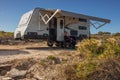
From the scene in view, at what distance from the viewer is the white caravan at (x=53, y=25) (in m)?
17.7

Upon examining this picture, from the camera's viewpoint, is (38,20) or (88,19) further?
(88,19)

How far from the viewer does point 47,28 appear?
18.5 metres

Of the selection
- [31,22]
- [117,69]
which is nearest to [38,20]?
[31,22]

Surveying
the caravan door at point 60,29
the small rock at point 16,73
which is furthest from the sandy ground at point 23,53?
the caravan door at point 60,29

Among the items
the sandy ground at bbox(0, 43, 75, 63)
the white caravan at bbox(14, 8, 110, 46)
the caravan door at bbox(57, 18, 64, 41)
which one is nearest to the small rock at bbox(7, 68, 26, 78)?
the sandy ground at bbox(0, 43, 75, 63)

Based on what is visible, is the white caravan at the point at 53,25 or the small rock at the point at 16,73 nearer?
the small rock at the point at 16,73

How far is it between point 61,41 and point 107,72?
40.3 feet

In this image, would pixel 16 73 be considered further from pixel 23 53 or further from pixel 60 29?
pixel 60 29

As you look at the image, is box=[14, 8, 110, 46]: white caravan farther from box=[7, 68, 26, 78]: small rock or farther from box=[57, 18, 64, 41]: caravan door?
box=[7, 68, 26, 78]: small rock

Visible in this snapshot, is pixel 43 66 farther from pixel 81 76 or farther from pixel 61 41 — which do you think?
pixel 61 41

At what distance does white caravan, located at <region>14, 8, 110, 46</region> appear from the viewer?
17.7 metres

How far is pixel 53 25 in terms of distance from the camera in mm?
19000

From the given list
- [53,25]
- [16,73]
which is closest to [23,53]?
[16,73]

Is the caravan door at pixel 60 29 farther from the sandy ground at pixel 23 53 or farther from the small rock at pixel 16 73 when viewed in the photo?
the small rock at pixel 16 73
